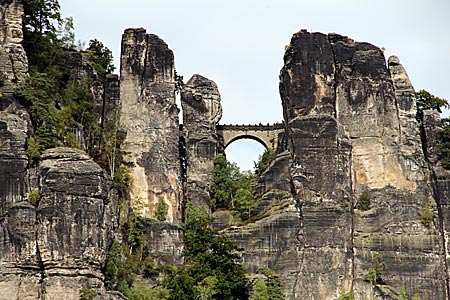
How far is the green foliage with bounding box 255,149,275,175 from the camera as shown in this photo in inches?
3157

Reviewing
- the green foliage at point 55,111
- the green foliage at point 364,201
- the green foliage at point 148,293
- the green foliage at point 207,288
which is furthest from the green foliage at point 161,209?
the green foliage at point 364,201

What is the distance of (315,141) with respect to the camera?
72.6 metres

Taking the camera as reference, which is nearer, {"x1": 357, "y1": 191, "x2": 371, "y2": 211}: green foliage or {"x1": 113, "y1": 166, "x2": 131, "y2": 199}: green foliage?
{"x1": 357, "y1": 191, "x2": 371, "y2": 211}: green foliage

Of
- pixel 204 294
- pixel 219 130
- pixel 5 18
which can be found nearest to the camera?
pixel 204 294

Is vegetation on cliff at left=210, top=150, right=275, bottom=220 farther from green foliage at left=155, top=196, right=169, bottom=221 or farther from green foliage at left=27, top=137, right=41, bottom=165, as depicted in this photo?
green foliage at left=27, top=137, right=41, bottom=165

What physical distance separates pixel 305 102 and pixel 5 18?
1706 cm

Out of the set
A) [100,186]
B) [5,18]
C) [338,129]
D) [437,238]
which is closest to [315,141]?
[338,129]

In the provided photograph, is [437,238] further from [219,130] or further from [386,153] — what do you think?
[219,130]

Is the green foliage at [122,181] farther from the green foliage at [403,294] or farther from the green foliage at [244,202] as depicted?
the green foliage at [403,294]

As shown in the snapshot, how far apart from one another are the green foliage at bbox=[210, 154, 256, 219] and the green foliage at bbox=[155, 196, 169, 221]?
3.74 meters

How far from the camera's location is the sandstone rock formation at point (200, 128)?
256 ft

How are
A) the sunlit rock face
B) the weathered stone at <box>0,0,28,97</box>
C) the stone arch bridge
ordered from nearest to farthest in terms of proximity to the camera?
the weathered stone at <box>0,0,28,97</box> → the sunlit rock face → the stone arch bridge

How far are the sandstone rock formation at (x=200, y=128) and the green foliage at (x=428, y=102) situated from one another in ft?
38.7

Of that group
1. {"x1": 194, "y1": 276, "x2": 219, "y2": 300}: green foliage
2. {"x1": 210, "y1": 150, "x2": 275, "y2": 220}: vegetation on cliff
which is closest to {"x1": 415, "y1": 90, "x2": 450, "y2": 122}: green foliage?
{"x1": 210, "y1": 150, "x2": 275, "y2": 220}: vegetation on cliff
